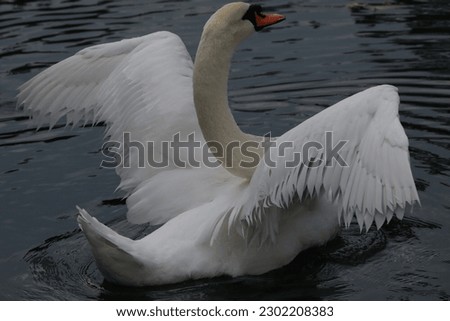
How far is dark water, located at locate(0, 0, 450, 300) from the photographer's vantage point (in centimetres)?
735

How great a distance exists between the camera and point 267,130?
33.6 feet

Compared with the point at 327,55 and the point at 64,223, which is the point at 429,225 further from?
the point at 327,55

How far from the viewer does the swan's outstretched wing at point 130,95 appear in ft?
27.3

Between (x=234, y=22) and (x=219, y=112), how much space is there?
0.61 meters

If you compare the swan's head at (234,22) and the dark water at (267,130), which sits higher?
the swan's head at (234,22)

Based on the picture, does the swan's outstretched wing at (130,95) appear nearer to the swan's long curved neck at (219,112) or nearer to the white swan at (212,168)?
the white swan at (212,168)

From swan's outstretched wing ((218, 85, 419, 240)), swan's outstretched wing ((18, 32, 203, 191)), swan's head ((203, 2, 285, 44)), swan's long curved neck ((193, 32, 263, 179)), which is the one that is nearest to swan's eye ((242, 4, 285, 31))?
swan's head ((203, 2, 285, 44))

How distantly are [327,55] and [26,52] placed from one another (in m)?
3.44

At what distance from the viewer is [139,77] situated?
8.45 m

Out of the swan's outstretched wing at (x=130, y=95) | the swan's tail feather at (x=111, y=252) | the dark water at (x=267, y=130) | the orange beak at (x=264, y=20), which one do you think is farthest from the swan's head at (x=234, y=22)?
the dark water at (x=267, y=130)

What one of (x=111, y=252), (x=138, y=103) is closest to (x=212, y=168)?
(x=138, y=103)

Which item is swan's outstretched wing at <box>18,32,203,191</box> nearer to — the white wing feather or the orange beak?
the white wing feather

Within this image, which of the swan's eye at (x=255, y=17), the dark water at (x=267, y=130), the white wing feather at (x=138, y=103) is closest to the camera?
the dark water at (x=267, y=130)

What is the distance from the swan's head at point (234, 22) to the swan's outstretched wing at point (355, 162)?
1.20 meters
